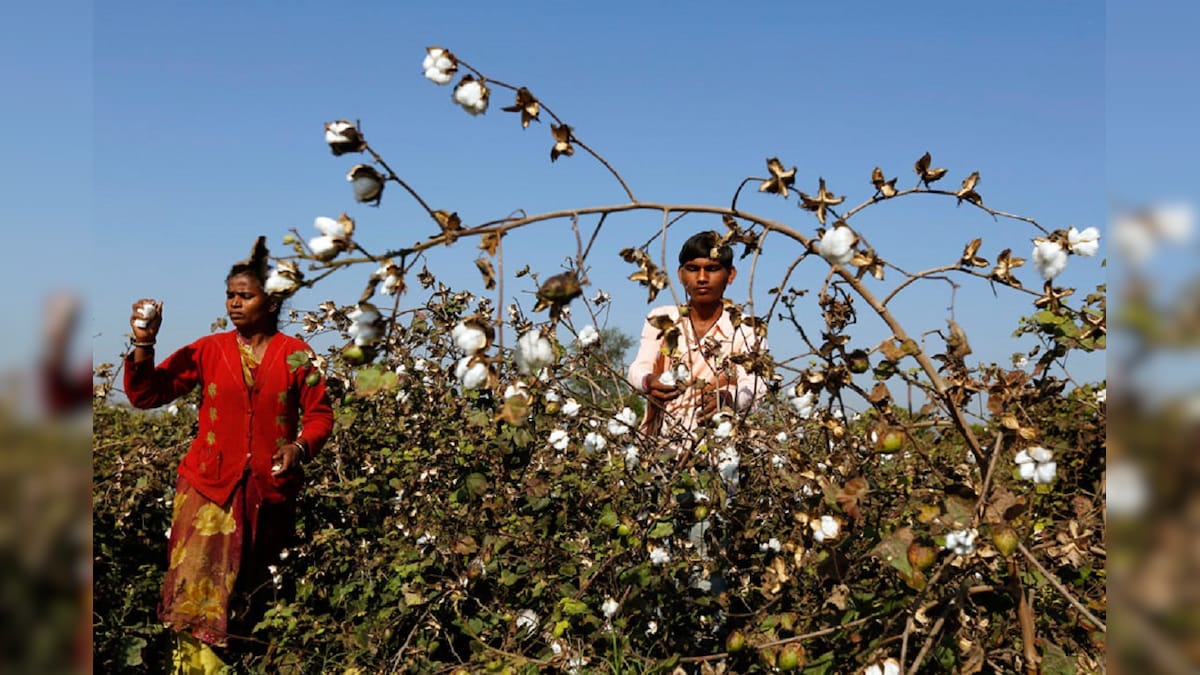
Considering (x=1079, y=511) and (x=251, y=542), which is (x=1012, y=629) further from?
(x=251, y=542)

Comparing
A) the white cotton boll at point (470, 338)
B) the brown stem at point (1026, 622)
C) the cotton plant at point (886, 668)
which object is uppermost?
the white cotton boll at point (470, 338)

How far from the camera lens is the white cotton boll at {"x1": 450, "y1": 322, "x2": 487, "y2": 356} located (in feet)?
5.20

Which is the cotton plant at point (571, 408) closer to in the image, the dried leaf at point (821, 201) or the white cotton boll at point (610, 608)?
the white cotton boll at point (610, 608)

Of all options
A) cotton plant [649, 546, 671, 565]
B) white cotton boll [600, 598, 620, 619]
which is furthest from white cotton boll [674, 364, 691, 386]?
white cotton boll [600, 598, 620, 619]

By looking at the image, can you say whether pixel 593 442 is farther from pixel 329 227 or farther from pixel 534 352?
pixel 329 227

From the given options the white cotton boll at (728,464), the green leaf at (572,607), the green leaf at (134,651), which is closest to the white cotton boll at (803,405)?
the white cotton boll at (728,464)

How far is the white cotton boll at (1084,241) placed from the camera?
1820 mm

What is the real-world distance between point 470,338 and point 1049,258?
1164 mm

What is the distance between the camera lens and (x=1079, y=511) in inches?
77.5

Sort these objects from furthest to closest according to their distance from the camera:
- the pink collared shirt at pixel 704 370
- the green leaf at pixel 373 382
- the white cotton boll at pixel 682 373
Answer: the white cotton boll at pixel 682 373 < the pink collared shirt at pixel 704 370 < the green leaf at pixel 373 382

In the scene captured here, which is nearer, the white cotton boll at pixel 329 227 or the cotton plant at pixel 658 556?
the white cotton boll at pixel 329 227

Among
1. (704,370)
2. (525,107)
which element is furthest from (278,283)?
(704,370)
